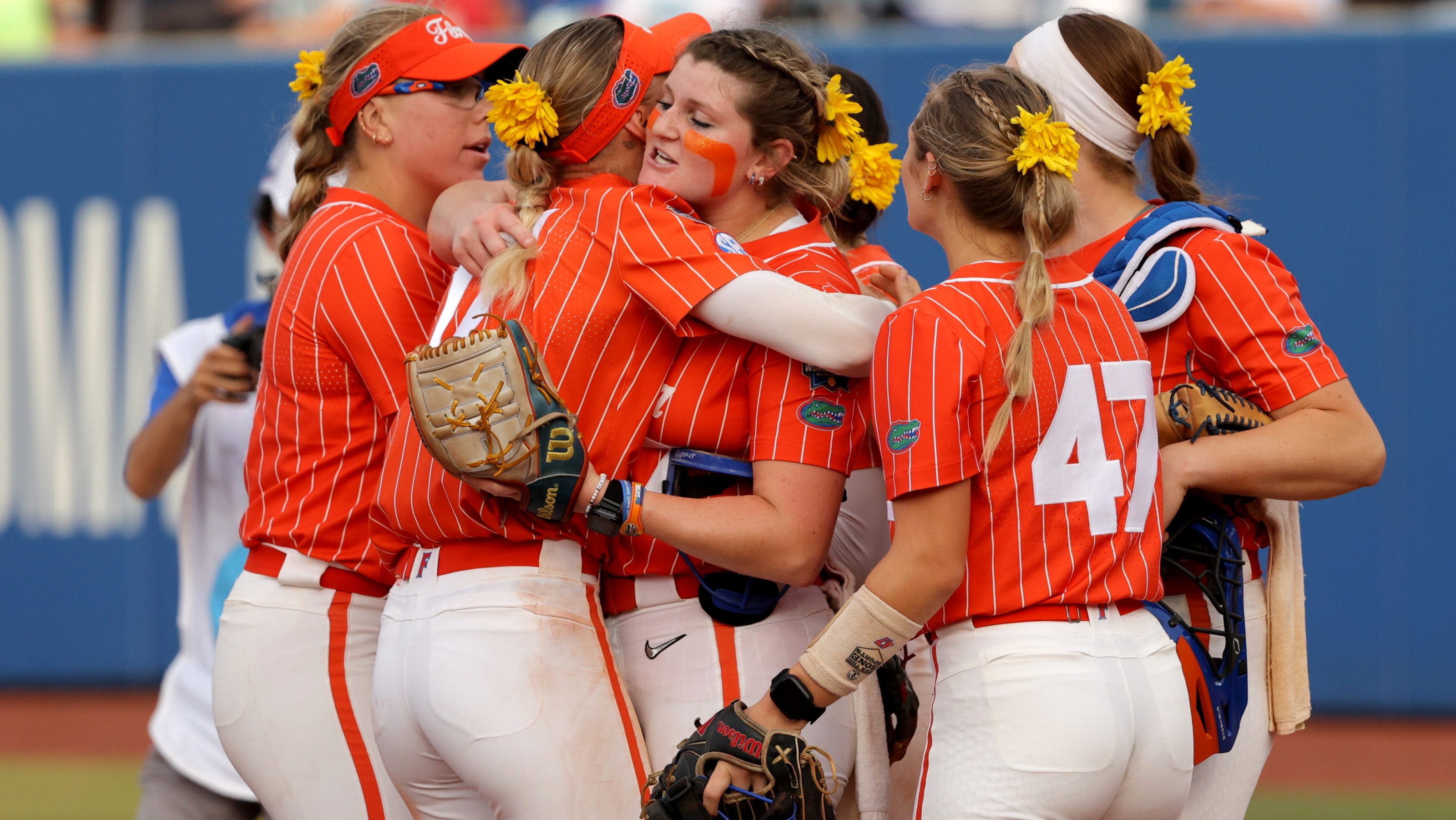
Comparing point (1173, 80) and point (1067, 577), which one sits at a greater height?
point (1173, 80)

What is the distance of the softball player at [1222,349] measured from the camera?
2686 millimetres

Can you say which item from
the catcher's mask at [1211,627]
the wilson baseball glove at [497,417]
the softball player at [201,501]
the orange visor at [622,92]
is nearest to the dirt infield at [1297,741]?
the softball player at [201,501]

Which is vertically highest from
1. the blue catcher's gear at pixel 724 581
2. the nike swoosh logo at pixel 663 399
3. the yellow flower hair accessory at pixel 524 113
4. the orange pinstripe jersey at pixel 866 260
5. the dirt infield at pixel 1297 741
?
the yellow flower hair accessory at pixel 524 113

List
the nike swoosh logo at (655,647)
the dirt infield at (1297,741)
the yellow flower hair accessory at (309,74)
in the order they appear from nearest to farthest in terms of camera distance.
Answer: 1. the nike swoosh logo at (655,647)
2. the yellow flower hair accessory at (309,74)
3. the dirt infield at (1297,741)

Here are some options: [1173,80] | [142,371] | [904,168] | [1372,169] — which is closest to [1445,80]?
[1372,169]

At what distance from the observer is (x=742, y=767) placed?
7.70ft

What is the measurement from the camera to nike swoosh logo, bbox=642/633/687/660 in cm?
265

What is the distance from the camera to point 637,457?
273cm

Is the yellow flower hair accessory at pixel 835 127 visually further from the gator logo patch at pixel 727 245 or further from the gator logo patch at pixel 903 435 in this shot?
the gator logo patch at pixel 903 435

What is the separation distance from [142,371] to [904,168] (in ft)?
20.4

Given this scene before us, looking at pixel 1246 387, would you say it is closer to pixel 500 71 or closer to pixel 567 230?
pixel 567 230

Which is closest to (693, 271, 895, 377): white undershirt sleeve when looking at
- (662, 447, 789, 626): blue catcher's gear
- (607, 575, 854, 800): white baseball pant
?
(662, 447, 789, 626): blue catcher's gear

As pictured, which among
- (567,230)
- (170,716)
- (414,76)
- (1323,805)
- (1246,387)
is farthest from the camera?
(1323,805)

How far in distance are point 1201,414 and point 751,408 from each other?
0.84 meters
